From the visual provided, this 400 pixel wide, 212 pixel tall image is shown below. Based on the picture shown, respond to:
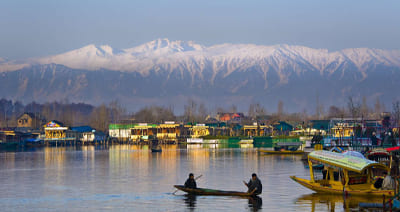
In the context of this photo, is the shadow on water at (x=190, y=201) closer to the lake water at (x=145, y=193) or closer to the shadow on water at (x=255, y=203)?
the lake water at (x=145, y=193)

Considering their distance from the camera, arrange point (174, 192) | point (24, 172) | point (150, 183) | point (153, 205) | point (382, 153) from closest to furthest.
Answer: point (153, 205) < point (174, 192) < point (382, 153) < point (150, 183) < point (24, 172)

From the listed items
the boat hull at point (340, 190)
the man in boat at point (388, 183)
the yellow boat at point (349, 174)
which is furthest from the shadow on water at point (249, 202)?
the man in boat at point (388, 183)

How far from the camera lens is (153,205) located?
42.2 metres

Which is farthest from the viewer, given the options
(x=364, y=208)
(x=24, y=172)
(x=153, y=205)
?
(x=24, y=172)

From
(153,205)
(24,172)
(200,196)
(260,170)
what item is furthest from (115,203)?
(24,172)

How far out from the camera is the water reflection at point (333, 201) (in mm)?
38219

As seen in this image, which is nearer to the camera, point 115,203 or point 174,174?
point 115,203

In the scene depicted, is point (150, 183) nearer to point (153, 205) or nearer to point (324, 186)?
point (153, 205)

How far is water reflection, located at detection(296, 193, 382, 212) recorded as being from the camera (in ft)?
125

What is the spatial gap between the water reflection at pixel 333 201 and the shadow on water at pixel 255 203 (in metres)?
2.54

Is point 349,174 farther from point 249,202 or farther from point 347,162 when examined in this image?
point 249,202

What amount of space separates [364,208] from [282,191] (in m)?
12.3

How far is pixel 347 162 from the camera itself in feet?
131

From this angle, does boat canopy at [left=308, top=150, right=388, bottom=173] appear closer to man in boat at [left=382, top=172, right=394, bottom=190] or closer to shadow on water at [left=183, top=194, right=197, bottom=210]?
man in boat at [left=382, top=172, right=394, bottom=190]
